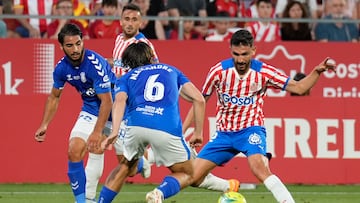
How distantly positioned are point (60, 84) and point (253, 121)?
85.8 inches

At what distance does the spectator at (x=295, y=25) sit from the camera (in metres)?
17.9

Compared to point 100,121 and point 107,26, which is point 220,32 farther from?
point 100,121

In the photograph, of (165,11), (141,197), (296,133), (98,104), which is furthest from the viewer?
(165,11)

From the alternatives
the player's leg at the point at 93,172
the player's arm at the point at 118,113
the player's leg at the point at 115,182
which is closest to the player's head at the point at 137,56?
the player's arm at the point at 118,113

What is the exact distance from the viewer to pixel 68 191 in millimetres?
15375

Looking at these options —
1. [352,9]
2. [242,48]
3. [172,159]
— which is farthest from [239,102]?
[352,9]

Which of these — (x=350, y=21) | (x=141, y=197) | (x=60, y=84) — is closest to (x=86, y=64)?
(x=60, y=84)

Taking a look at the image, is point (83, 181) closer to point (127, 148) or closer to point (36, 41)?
point (127, 148)

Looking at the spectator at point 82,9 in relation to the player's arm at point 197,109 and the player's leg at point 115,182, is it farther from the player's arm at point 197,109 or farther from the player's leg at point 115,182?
the player's arm at point 197,109

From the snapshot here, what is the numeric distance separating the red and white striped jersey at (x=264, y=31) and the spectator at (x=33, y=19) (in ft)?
10.1

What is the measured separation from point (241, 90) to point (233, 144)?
1.84 feet

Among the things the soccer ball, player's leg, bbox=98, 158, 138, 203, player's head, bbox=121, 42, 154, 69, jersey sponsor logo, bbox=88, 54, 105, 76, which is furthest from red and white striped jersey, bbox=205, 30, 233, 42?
player's head, bbox=121, 42, 154, 69

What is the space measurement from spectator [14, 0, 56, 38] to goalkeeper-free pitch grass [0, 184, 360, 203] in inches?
97.2

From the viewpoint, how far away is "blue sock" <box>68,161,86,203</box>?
1230 cm
